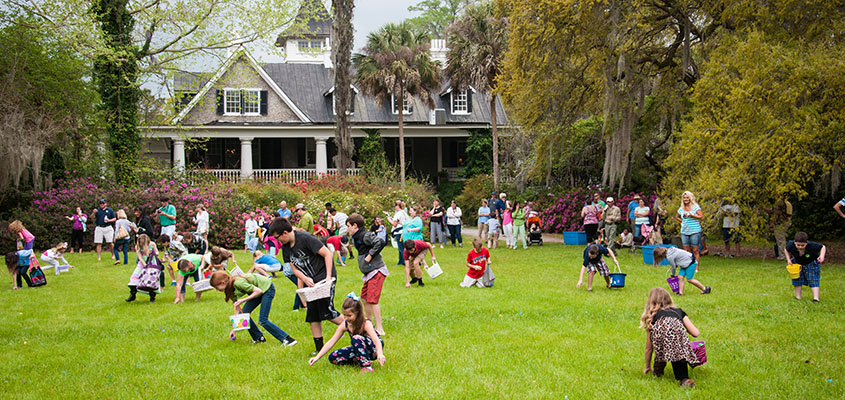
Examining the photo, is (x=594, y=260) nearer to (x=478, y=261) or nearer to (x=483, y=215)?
(x=478, y=261)

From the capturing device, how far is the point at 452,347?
7.60m

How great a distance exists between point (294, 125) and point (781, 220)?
24.1 metres

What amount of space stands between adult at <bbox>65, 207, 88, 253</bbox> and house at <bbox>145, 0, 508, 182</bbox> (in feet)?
32.0

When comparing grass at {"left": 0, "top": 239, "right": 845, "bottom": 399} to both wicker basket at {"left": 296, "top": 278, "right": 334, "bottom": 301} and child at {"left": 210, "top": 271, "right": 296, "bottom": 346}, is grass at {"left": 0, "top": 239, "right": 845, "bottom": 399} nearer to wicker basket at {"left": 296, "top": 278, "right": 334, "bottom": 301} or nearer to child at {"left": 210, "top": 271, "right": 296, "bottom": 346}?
child at {"left": 210, "top": 271, "right": 296, "bottom": 346}

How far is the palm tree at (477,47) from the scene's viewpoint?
28.2 meters

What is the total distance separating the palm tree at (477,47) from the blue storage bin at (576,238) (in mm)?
8484

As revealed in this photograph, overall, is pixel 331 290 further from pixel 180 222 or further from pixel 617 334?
pixel 180 222

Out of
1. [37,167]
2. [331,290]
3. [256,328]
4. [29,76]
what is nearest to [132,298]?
[256,328]

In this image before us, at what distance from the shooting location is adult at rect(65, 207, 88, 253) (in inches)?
767

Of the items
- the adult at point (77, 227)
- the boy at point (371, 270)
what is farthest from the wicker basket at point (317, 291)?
the adult at point (77, 227)

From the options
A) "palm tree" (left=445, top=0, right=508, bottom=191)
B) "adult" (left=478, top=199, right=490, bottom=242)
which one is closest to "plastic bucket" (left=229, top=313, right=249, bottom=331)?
"adult" (left=478, top=199, right=490, bottom=242)

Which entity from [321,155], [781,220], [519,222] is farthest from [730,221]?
[321,155]

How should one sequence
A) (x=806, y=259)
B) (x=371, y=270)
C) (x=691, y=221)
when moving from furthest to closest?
1. (x=691, y=221)
2. (x=806, y=259)
3. (x=371, y=270)

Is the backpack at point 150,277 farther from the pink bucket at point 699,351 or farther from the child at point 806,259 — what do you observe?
the child at point 806,259
